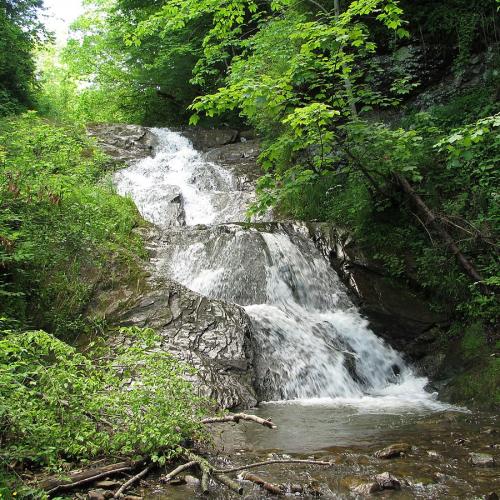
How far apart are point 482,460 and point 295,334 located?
3.59 m

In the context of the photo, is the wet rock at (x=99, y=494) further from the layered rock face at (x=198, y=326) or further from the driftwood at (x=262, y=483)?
the layered rock face at (x=198, y=326)

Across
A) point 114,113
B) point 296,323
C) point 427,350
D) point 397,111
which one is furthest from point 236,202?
point 114,113

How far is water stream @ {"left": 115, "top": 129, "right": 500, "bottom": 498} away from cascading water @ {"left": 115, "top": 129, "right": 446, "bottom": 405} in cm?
2

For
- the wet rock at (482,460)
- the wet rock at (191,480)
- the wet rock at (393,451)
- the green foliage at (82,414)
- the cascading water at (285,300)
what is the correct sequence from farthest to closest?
the cascading water at (285,300)
the wet rock at (393,451)
the wet rock at (482,460)
the wet rock at (191,480)
the green foliage at (82,414)

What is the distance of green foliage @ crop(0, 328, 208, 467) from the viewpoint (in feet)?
9.45

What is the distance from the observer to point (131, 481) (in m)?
2.90

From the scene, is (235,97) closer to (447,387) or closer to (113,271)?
(113,271)

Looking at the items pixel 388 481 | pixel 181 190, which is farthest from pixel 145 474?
pixel 181 190

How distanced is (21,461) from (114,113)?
20705mm

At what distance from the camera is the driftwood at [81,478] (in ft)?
8.93

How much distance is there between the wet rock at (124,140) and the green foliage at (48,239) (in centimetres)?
700

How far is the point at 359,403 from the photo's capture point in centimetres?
590

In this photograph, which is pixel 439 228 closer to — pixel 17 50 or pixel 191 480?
pixel 191 480

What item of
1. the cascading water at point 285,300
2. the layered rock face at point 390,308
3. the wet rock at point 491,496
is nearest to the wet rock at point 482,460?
the wet rock at point 491,496
